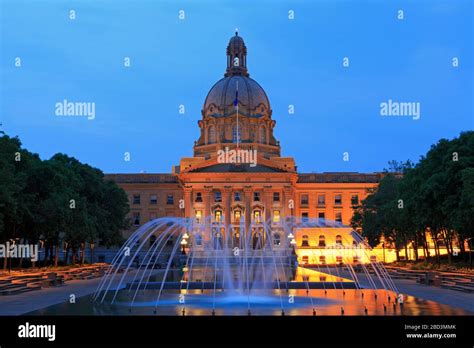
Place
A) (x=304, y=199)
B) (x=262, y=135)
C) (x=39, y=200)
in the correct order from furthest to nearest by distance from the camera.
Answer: (x=262, y=135) < (x=304, y=199) < (x=39, y=200)

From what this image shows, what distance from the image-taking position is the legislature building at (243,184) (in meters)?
96.2

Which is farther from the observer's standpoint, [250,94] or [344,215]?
[250,94]

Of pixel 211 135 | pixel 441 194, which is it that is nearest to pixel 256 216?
pixel 211 135

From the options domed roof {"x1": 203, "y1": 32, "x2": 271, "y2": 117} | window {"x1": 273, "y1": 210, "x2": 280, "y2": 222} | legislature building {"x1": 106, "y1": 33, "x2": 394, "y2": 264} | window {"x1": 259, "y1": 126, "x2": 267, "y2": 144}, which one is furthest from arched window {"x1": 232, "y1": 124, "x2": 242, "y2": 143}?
window {"x1": 273, "y1": 210, "x2": 280, "y2": 222}

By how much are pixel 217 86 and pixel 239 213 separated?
1104 inches

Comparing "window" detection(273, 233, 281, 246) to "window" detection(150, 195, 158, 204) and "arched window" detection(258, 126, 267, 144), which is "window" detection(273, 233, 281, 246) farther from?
"window" detection(150, 195, 158, 204)

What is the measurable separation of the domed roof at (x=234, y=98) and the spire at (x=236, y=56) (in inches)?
119

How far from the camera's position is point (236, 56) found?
118625 mm

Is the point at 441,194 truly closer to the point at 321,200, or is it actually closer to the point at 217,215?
the point at 217,215

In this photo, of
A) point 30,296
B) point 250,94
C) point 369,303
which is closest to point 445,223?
point 369,303

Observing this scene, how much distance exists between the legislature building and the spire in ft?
0.61

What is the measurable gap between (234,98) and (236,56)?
503 inches
